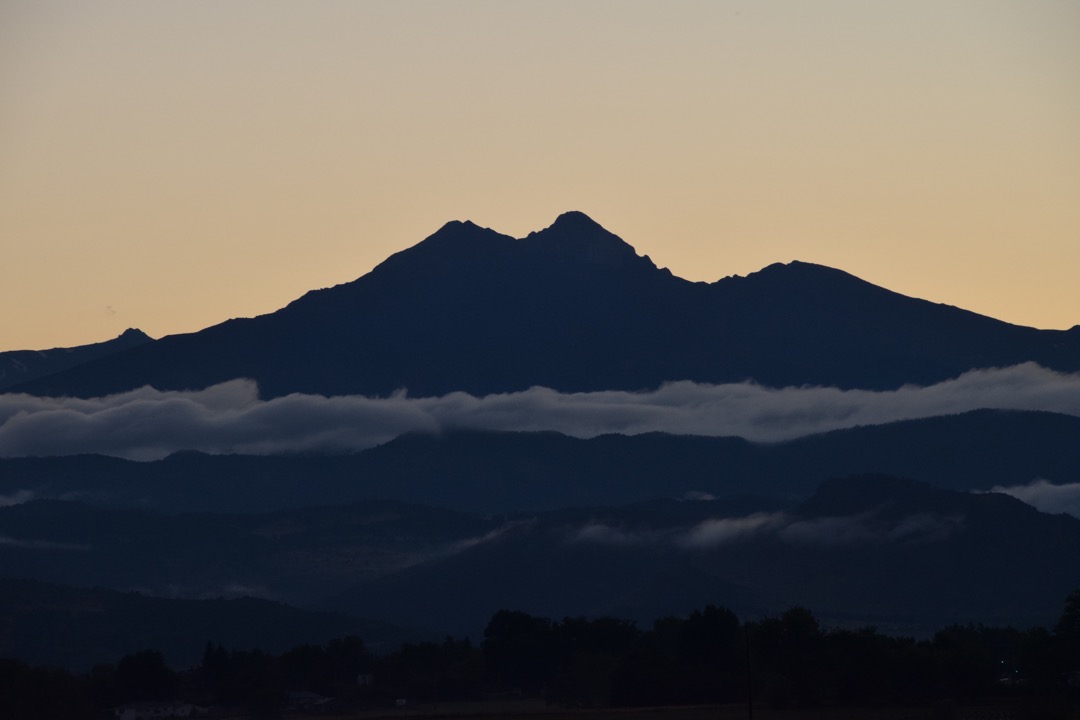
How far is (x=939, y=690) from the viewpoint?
189 metres

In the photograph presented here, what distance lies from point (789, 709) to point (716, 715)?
32.8 feet

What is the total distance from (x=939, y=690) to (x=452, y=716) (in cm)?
4349

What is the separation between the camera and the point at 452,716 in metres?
198

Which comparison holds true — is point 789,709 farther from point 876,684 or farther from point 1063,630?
point 1063,630

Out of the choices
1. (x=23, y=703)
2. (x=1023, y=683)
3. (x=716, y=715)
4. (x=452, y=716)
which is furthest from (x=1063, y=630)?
(x=23, y=703)

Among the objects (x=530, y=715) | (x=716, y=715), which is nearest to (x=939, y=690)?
(x=716, y=715)

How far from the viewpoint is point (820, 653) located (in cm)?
19812

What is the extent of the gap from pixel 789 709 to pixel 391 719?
35.8 meters

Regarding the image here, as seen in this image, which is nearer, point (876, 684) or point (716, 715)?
point (716, 715)

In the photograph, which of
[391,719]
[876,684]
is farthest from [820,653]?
[391,719]

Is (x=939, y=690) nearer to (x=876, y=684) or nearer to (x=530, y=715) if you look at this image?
(x=876, y=684)

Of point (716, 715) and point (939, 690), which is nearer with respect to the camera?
point (716, 715)

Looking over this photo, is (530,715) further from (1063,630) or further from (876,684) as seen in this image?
(1063,630)

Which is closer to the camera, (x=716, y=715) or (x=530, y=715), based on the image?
(x=716, y=715)
